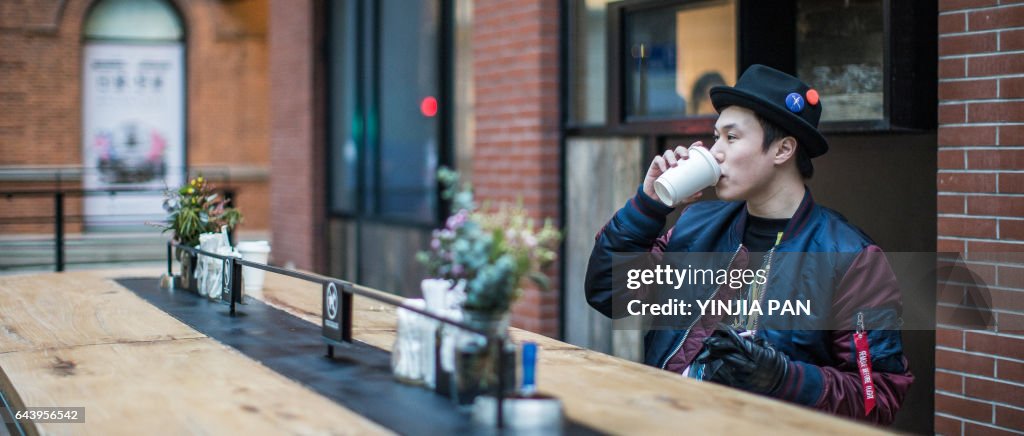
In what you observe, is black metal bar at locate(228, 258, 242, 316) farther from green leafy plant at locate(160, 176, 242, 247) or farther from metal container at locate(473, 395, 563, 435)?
metal container at locate(473, 395, 563, 435)

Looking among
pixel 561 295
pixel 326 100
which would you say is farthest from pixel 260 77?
pixel 561 295

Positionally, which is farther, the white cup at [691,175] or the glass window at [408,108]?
the glass window at [408,108]

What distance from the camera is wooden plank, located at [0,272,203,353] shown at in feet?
9.53

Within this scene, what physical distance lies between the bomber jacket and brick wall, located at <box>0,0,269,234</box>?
518 inches

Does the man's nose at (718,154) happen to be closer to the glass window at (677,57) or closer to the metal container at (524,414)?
the metal container at (524,414)

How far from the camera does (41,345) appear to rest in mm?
2818

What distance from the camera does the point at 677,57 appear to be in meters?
5.07

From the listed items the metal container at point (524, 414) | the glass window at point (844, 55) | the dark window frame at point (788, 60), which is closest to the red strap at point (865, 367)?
the metal container at point (524, 414)

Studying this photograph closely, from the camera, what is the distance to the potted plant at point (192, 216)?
12.3 feet

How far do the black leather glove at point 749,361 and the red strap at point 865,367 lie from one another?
0.21m

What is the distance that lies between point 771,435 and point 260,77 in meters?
14.6

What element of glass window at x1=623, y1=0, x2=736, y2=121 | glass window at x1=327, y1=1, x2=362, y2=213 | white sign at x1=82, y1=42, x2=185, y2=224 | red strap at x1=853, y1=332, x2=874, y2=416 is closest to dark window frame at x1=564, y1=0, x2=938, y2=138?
glass window at x1=623, y1=0, x2=736, y2=121

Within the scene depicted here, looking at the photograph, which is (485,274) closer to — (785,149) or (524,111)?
(785,149)

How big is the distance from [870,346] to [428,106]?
17.3ft
